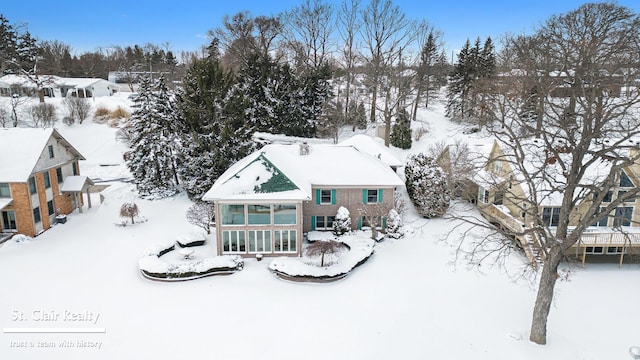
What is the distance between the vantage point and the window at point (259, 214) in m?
20.3

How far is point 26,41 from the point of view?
5128 centimetres

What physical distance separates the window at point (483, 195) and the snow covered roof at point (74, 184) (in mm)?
26221

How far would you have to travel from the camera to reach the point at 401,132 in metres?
36.7

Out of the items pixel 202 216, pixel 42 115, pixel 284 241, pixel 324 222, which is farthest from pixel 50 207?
pixel 42 115

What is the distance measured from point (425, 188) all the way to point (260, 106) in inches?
653

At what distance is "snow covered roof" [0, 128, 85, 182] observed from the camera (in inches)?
879

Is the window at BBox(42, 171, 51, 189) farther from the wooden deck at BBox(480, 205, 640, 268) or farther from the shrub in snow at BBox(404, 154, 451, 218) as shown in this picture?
the wooden deck at BBox(480, 205, 640, 268)

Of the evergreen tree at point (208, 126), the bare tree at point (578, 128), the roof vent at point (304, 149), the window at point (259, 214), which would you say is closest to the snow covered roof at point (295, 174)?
the roof vent at point (304, 149)

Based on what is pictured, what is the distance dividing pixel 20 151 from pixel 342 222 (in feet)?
63.5

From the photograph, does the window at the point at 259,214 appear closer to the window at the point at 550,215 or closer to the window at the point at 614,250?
the window at the point at 550,215

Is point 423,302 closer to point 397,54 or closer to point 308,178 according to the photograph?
point 308,178

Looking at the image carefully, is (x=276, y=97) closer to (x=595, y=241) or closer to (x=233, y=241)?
(x=233, y=241)

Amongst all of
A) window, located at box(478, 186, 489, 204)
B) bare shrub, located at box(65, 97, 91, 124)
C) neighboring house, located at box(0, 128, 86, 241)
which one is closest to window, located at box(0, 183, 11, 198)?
neighboring house, located at box(0, 128, 86, 241)

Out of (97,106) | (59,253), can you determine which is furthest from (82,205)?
(97,106)
